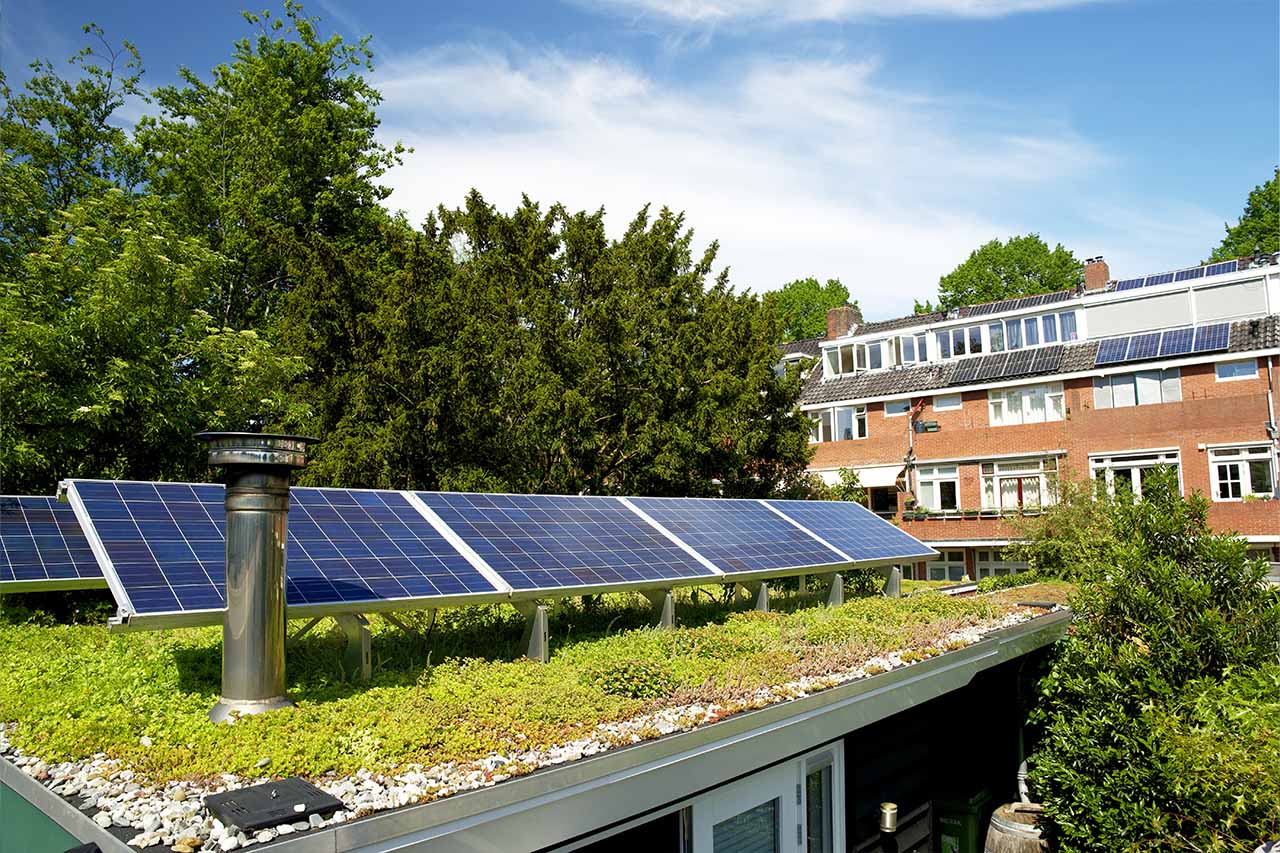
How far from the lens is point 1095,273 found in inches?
1633

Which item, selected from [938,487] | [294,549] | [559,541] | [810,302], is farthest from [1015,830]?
[810,302]

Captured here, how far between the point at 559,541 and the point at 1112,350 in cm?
3312

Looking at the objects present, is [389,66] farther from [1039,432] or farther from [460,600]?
[460,600]

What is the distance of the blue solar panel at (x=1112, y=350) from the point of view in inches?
1437

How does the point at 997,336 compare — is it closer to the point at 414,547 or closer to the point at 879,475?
the point at 879,475

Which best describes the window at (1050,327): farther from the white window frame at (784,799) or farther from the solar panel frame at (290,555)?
the solar panel frame at (290,555)

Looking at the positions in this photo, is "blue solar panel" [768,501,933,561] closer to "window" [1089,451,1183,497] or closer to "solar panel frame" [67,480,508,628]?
"solar panel frame" [67,480,508,628]

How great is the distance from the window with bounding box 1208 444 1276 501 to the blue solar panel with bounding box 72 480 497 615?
3324 cm

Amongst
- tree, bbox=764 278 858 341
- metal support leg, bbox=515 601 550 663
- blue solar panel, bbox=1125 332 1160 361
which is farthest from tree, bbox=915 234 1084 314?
metal support leg, bbox=515 601 550 663

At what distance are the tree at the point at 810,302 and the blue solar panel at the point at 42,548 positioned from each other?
64889mm

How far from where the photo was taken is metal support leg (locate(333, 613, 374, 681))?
892 cm

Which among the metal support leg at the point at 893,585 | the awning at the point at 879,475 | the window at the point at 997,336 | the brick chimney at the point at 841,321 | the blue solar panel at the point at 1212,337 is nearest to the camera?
the metal support leg at the point at 893,585

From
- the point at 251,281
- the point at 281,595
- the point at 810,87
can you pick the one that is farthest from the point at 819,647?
the point at 251,281

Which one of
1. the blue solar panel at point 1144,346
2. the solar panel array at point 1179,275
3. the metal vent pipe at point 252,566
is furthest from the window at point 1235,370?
the metal vent pipe at point 252,566
